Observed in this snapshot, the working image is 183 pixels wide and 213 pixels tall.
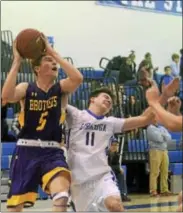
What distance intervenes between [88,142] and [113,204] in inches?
23.6

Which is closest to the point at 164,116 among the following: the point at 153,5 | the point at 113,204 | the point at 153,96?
the point at 153,96

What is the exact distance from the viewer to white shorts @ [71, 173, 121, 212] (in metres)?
4.59

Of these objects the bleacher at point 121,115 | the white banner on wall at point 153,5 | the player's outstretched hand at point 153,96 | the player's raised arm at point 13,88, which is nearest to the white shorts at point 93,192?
the player's raised arm at point 13,88

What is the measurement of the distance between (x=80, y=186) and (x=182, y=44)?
12.5 metres

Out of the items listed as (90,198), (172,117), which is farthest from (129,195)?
(172,117)

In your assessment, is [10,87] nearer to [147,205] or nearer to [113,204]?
[113,204]

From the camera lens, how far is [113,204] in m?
4.42

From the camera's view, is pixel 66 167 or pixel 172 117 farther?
pixel 66 167

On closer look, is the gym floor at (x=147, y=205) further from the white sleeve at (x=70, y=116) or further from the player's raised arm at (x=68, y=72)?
the player's raised arm at (x=68, y=72)

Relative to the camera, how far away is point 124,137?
31.0 feet

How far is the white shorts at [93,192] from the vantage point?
181 inches

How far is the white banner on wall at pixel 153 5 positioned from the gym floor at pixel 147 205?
28.4 feet

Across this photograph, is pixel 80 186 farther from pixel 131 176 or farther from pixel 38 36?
pixel 131 176

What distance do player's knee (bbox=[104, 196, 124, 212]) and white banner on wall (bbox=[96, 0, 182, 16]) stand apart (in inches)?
466
